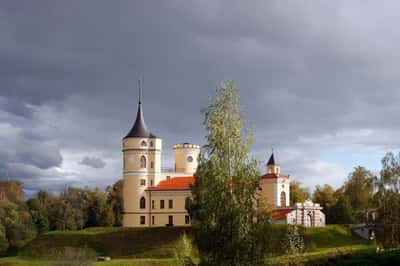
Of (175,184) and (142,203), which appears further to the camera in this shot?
(175,184)

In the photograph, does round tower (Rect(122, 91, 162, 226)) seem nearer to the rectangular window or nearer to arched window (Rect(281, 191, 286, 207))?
the rectangular window

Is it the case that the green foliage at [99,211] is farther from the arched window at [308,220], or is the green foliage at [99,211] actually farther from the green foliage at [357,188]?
the green foliage at [357,188]

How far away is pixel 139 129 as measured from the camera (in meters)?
67.1

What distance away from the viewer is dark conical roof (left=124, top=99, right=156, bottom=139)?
220 ft

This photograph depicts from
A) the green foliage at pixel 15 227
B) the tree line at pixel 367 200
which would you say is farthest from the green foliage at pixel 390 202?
the green foliage at pixel 15 227

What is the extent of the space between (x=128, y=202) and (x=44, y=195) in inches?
670

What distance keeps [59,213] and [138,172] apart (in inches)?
426

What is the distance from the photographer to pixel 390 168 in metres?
46.2

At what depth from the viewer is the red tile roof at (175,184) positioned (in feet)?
217

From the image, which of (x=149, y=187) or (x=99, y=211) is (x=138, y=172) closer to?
(x=149, y=187)

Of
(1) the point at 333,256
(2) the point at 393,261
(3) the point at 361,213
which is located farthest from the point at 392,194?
(3) the point at 361,213

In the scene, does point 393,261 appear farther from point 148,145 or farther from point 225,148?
point 148,145

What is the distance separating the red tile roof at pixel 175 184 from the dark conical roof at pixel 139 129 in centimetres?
551

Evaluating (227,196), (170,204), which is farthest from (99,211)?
(227,196)
